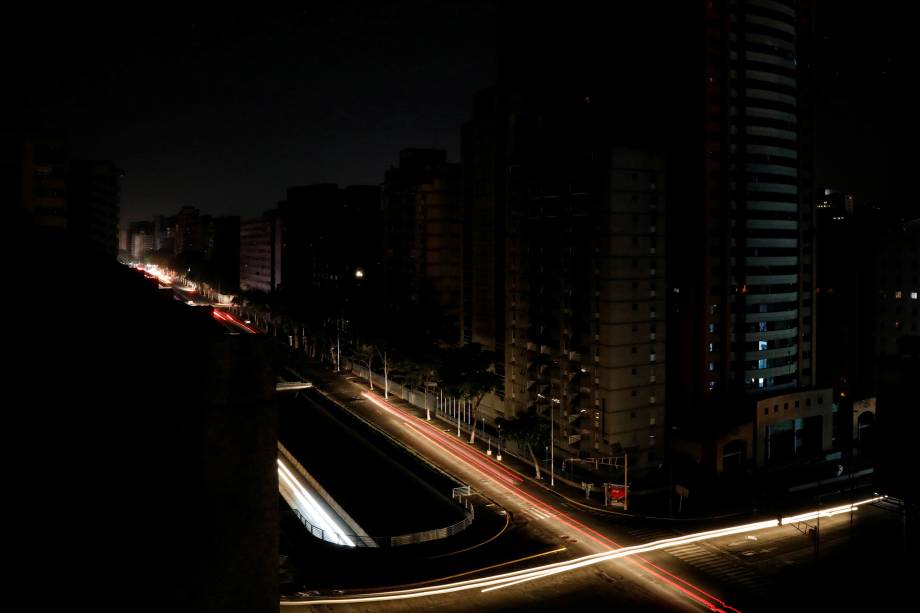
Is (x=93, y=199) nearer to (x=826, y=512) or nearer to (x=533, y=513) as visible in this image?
(x=533, y=513)

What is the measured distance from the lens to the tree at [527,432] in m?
39.4

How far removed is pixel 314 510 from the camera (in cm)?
3133

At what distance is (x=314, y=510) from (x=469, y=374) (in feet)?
60.4

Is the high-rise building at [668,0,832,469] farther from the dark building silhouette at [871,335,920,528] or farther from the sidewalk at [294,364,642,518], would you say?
the dark building silhouette at [871,335,920,528]

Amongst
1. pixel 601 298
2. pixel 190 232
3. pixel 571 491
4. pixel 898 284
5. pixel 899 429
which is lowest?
pixel 571 491

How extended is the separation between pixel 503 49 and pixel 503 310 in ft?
105

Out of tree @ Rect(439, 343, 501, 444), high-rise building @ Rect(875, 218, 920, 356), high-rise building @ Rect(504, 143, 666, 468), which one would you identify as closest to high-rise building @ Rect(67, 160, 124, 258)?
tree @ Rect(439, 343, 501, 444)

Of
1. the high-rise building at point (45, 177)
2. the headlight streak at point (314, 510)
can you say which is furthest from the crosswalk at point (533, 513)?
the high-rise building at point (45, 177)

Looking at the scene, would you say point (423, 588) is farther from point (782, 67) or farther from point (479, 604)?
point (782, 67)

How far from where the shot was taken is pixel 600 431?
41.6m

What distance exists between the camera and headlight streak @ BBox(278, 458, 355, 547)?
27.8 m

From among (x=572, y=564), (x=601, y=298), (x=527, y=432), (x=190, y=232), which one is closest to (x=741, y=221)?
(x=601, y=298)

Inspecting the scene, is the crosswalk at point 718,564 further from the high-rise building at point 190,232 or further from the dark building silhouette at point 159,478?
the high-rise building at point 190,232

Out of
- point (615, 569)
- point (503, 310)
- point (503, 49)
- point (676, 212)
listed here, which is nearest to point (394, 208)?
point (503, 49)
